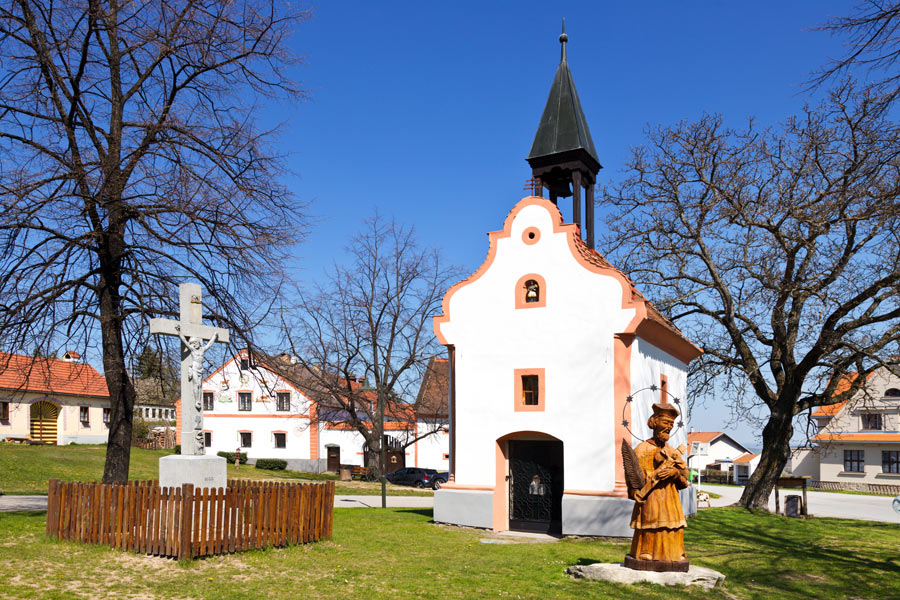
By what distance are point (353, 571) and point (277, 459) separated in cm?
3819

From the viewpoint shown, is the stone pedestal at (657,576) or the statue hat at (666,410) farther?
the statue hat at (666,410)

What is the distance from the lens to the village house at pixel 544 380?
1711 centimetres

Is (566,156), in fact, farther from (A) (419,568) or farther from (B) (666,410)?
(A) (419,568)

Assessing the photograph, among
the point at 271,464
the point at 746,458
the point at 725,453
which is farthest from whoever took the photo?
the point at 725,453

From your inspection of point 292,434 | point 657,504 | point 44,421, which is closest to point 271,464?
point 292,434

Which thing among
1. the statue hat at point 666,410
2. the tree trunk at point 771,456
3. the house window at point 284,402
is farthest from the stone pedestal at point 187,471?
the house window at point 284,402

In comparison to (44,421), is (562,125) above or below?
above

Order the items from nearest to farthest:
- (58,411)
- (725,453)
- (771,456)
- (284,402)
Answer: (771,456) < (58,411) < (284,402) < (725,453)

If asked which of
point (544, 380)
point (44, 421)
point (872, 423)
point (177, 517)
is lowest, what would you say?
point (872, 423)

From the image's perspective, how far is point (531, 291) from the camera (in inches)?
730

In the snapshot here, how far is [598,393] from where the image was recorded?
17281 mm

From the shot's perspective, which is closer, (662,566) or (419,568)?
(662,566)

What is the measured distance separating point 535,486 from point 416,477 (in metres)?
23.9

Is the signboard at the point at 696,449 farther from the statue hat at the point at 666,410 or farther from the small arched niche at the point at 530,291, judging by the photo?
the statue hat at the point at 666,410
